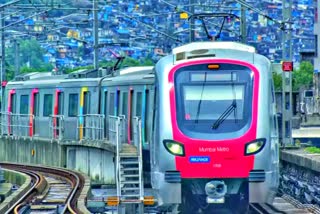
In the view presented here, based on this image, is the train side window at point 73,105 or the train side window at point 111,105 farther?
the train side window at point 73,105

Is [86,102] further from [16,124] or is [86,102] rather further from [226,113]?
[226,113]

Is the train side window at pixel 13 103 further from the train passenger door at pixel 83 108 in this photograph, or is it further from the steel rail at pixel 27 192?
the steel rail at pixel 27 192

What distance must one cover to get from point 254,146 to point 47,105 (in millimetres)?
20761

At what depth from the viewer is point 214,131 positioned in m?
20.5

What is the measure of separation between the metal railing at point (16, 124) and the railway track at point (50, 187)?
327 cm

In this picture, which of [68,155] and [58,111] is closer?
[58,111]

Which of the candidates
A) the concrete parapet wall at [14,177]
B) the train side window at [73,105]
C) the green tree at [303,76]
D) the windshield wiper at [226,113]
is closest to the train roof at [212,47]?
the windshield wiper at [226,113]

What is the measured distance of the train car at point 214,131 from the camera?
2034 cm

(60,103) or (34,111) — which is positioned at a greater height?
(60,103)

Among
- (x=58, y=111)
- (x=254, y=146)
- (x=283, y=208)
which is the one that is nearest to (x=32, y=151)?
(x=58, y=111)

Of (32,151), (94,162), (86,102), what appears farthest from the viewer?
(32,151)

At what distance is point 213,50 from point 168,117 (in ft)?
5.46

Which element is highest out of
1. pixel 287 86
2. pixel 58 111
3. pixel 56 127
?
pixel 287 86

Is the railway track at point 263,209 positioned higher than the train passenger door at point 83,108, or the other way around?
the train passenger door at point 83,108
